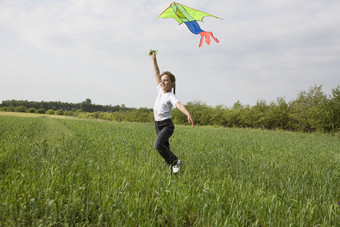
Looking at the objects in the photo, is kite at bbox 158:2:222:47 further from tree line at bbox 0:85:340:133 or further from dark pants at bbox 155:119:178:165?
tree line at bbox 0:85:340:133

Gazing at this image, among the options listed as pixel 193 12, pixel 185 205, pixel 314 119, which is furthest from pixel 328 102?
pixel 185 205

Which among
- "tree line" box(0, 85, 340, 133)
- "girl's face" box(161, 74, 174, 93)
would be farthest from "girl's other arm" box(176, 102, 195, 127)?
"tree line" box(0, 85, 340, 133)

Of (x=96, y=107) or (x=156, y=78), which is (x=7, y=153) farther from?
(x=96, y=107)

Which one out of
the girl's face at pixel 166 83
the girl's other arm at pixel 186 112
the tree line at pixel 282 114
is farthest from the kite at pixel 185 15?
the tree line at pixel 282 114

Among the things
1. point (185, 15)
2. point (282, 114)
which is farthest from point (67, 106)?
point (185, 15)

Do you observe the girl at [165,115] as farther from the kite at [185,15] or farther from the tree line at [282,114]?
the tree line at [282,114]

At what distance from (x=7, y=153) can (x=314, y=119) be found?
118ft

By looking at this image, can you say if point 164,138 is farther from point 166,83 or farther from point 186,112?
point 166,83

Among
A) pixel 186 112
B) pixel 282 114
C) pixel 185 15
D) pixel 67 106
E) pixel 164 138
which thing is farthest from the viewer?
pixel 67 106

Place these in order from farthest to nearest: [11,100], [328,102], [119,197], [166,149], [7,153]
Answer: [11,100], [328,102], [7,153], [166,149], [119,197]

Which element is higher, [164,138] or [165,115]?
[165,115]

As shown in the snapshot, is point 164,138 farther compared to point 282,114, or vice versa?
point 282,114

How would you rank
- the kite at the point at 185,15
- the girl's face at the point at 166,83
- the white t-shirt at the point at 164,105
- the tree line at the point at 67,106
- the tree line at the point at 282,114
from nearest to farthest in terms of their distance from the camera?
the white t-shirt at the point at 164,105
the girl's face at the point at 166,83
the kite at the point at 185,15
the tree line at the point at 282,114
the tree line at the point at 67,106

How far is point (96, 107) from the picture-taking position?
404 feet
